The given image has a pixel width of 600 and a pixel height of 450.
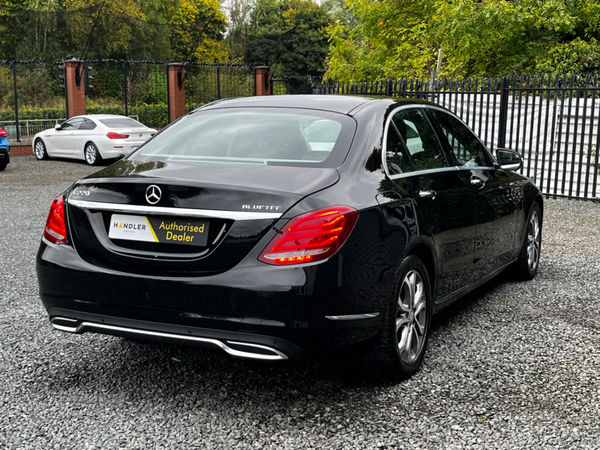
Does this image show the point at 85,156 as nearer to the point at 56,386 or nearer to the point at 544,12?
the point at 544,12

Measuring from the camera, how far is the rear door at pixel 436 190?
399 centimetres

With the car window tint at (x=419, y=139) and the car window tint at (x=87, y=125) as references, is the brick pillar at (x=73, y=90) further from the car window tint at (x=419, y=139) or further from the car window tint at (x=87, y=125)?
the car window tint at (x=419, y=139)

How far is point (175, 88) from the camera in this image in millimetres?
29375

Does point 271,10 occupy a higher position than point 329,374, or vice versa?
point 271,10

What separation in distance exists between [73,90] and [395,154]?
84.6ft

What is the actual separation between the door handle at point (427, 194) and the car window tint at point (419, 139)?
0.17 m

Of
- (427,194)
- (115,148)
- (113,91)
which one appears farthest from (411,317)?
(113,91)

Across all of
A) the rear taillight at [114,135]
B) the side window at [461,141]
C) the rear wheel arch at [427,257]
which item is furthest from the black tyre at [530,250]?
the rear taillight at [114,135]

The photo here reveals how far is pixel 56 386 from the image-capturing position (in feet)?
12.5

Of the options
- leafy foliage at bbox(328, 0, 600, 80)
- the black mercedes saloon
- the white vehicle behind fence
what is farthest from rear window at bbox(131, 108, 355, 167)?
leafy foliage at bbox(328, 0, 600, 80)

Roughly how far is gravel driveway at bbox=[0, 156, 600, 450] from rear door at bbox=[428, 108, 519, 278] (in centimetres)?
47

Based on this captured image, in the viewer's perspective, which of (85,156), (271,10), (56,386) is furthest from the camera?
(271,10)

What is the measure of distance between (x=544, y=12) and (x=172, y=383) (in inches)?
832

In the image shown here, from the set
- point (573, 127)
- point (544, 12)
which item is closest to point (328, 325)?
point (573, 127)
